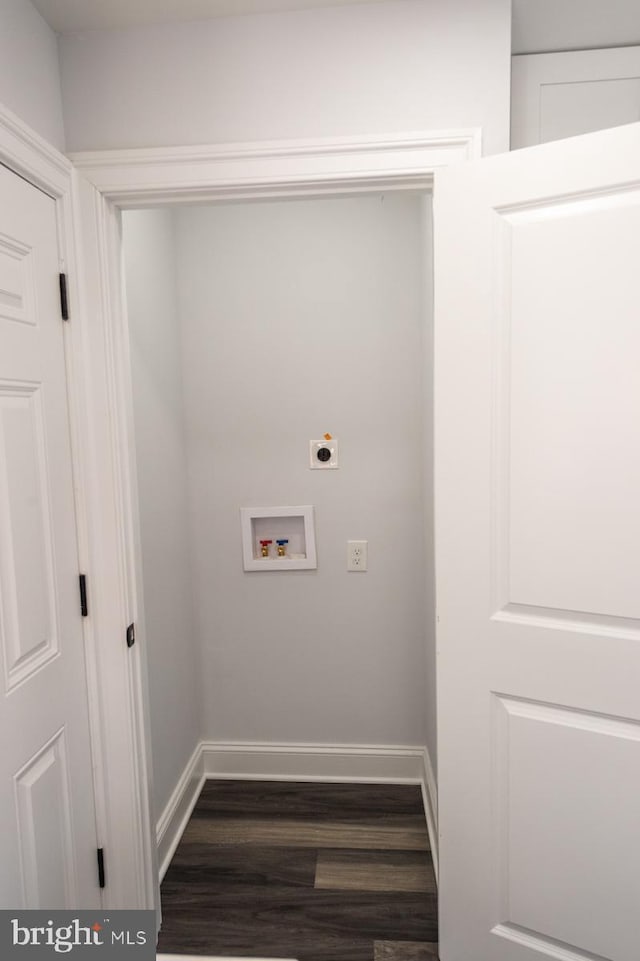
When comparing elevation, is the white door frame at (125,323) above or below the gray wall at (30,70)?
below

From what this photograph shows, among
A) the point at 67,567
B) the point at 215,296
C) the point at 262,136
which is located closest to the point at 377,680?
the point at 67,567

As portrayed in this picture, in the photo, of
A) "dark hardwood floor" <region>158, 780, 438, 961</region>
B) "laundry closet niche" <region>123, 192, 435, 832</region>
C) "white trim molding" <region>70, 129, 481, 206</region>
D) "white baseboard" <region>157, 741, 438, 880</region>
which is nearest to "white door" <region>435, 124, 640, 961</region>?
"white trim molding" <region>70, 129, 481, 206</region>

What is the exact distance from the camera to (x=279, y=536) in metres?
2.58

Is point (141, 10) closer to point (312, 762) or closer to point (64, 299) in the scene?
point (64, 299)

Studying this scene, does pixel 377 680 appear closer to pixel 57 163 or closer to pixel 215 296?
pixel 215 296

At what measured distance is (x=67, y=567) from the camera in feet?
4.95

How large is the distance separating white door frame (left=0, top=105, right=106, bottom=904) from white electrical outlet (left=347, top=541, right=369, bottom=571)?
1.18 meters

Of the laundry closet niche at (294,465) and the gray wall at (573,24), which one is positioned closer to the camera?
the gray wall at (573,24)

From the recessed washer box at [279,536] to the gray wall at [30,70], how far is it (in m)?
1.50

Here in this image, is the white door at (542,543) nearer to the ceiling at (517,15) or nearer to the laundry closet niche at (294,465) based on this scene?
the ceiling at (517,15)

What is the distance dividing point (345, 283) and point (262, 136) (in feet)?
3.23

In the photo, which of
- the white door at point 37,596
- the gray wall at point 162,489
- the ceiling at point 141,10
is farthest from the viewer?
the gray wall at point 162,489

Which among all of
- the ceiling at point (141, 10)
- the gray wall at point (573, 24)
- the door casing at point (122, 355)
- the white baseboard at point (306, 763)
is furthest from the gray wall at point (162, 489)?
the gray wall at point (573, 24)

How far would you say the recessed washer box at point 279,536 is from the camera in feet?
8.27
